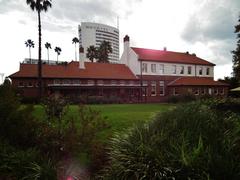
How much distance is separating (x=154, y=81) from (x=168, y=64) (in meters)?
4.71

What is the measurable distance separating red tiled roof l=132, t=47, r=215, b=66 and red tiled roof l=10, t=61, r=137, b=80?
154 inches

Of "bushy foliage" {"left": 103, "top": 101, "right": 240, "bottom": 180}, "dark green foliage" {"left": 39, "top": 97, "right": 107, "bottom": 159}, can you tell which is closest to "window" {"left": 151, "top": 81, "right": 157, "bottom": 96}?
"dark green foliage" {"left": 39, "top": 97, "right": 107, "bottom": 159}

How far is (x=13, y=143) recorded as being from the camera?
6355 millimetres

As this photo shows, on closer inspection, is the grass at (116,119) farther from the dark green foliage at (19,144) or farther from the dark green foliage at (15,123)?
the dark green foliage at (15,123)

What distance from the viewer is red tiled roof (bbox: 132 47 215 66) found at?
44.2 metres

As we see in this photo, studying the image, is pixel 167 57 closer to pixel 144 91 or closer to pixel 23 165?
pixel 144 91

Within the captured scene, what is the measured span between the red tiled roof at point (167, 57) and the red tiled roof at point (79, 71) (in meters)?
3.90

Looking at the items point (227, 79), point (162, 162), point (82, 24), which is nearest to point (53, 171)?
point (162, 162)

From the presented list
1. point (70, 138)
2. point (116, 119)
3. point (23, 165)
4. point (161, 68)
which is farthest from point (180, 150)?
point (161, 68)

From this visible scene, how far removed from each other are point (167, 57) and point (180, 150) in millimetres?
43844

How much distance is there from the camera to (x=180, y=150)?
447 centimetres

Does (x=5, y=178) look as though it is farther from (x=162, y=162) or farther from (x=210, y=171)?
(x=210, y=171)

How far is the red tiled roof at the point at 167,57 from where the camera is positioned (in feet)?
145

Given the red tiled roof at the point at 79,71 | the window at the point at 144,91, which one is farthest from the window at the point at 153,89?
the red tiled roof at the point at 79,71
